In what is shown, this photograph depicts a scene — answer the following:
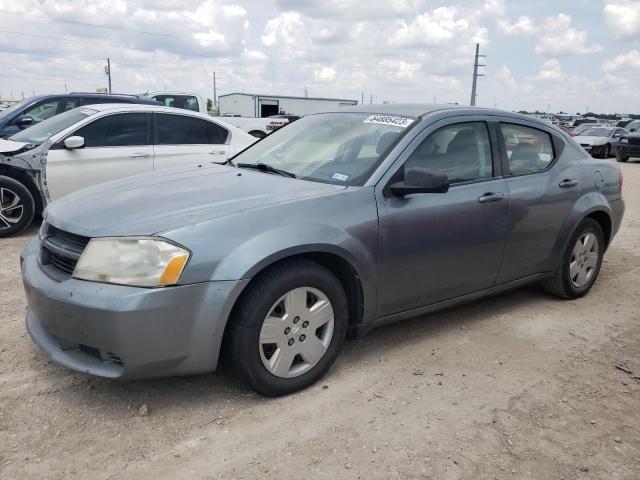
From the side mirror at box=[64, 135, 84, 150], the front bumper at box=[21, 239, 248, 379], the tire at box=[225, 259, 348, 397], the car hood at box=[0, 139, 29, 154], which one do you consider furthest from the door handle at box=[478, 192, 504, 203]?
the car hood at box=[0, 139, 29, 154]

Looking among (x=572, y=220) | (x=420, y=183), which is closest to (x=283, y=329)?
(x=420, y=183)

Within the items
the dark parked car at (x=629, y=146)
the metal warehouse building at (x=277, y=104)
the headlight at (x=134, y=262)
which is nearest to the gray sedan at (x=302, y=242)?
the headlight at (x=134, y=262)

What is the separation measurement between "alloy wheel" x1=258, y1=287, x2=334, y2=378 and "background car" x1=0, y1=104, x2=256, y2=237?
337cm

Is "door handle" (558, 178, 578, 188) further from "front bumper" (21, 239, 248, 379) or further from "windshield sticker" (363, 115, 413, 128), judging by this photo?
"front bumper" (21, 239, 248, 379)

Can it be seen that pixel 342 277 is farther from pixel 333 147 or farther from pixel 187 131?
pixel 187 131

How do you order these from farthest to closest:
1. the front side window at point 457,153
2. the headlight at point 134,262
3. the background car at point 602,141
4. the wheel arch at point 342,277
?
the background car at point 602,141
the front side window at point 457,153
the wheel arch at point 342,277
the headlight at point 134,262

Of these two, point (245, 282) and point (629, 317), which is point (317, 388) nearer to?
point (245, 282)

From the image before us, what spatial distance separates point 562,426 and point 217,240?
200cm

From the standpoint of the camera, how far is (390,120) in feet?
12.5

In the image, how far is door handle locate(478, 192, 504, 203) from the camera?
384 centimetres

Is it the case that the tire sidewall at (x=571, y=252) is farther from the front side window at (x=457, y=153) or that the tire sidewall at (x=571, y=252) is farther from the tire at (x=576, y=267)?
the front side window at (x=457, y=153)

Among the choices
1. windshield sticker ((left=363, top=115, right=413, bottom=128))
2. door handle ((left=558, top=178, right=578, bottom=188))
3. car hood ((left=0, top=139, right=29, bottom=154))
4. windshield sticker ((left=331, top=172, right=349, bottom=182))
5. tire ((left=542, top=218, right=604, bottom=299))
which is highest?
windshield sticker ((left=363, top=115, right=413, bottom=128))

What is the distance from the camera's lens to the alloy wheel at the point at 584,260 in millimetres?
4738

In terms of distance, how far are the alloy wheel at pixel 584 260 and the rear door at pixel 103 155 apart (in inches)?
193
